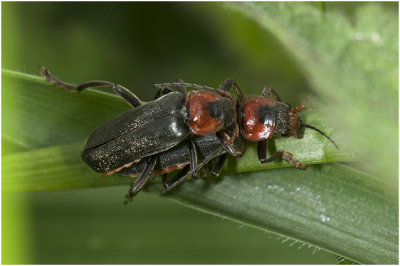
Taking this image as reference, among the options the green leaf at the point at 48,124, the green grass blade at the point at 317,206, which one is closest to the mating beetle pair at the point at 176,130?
the green leaf at the point at 48,124

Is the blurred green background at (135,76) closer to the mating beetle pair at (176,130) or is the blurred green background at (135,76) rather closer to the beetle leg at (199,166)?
the mating beetle pair at (176,130)

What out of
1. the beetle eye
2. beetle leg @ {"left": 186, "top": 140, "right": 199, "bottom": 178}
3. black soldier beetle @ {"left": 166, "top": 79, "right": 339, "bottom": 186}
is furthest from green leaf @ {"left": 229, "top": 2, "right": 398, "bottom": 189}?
beetle leg @ {"left": 186, "top": 140, "right": 199, "bottom": 178}

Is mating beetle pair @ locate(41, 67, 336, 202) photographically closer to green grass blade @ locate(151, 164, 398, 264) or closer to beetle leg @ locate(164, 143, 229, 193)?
beetle leg @ locate(164, 143, 229, 193)

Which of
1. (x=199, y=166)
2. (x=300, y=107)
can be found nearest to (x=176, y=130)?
(x=199, y=166)

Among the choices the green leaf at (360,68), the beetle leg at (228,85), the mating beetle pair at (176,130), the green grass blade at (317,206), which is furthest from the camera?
the beetle leg at (228,85)

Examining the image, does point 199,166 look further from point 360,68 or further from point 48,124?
point 360,68

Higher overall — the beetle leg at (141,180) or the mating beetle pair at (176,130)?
the mating beetle pair at (176,130)

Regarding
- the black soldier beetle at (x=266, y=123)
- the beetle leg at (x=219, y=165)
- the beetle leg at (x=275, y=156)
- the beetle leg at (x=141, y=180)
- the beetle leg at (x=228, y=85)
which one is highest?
the beetle leg at (x=228, y=85)

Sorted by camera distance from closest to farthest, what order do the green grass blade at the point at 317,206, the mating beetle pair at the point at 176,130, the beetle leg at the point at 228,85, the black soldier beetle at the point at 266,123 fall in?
the green grass blade at the point at 317,206 < the black soldier beetle at the point at 266,123 < the mating beetle pair at the point at 176,130 < the beetle leg at the point at 228,85

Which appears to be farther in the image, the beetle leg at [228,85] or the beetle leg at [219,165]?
the beetle leg at [228,85]
